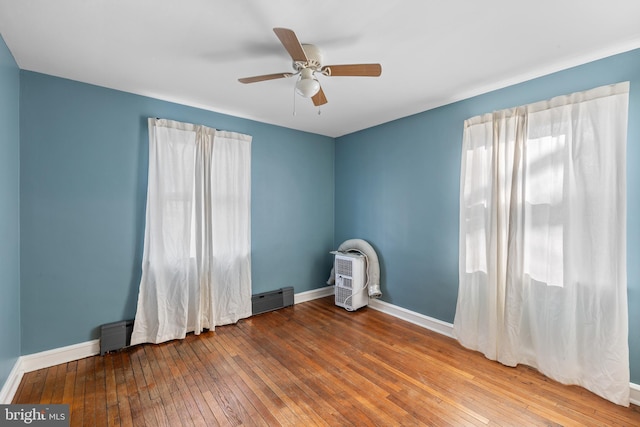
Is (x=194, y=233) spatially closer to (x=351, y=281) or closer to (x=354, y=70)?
(x=351, y=281)

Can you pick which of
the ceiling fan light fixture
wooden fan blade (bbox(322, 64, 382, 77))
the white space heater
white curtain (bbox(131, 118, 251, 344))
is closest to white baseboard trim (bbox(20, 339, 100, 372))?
white curtain (bbox(131, 118, 251, 344))

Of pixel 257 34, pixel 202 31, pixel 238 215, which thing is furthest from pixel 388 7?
pixel 238 215

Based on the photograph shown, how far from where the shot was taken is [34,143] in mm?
2293

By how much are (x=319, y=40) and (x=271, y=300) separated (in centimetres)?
305

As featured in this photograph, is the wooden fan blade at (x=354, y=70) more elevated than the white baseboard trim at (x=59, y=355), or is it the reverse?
the wooden fan blade at (x=354, y=70)

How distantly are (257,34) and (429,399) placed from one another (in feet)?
9.32

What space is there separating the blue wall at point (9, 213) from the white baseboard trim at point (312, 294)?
2.76m

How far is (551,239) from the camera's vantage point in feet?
7.21

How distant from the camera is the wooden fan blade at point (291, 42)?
146cm

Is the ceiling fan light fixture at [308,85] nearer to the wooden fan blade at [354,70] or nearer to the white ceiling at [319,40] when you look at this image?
the wooden fan blade at [354,70]

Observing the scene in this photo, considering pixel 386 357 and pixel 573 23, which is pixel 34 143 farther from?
pixel 573 23

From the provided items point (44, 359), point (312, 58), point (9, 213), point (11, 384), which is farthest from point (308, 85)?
point (44, 359)

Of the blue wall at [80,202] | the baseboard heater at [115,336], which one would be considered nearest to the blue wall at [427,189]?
the blue wall at [80,202]

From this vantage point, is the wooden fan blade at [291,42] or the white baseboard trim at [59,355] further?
the white baseboard trim at [59,355]
